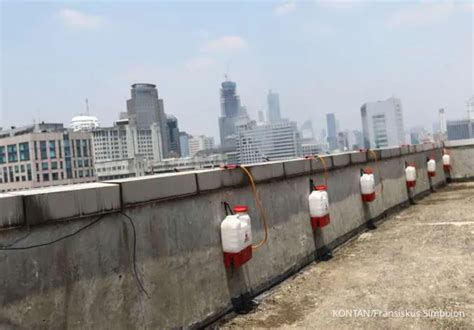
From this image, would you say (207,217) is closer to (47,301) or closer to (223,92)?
(47,301)

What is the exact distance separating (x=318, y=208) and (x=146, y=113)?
7838 cm

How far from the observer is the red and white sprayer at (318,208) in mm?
6168

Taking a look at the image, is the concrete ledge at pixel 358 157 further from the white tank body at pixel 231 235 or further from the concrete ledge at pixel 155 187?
the concrete ledge at pixel 155 187

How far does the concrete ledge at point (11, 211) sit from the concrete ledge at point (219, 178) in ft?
6.00

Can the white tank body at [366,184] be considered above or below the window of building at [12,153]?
below

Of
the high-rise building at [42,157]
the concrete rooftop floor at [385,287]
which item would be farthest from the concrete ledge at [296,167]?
the high-rise building at [42,157]

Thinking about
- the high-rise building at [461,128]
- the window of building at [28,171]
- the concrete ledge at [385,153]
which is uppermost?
the window of building at [28,171]

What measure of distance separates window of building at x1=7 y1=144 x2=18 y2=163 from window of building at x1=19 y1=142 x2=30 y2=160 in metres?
1.43

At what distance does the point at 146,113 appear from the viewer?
267ft

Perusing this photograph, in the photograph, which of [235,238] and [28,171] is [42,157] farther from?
[235,238]

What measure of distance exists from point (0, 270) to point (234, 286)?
254cm

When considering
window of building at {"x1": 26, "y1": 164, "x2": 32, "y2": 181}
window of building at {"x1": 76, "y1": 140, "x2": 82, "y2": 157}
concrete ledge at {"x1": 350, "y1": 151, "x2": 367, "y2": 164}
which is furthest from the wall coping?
window of building at {"x1": 76, "y1": 140, "x2": 82, "y2": 157}

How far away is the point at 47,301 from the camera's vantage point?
273 centimetres

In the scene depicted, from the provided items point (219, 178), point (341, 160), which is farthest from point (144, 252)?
point (341, 160)
